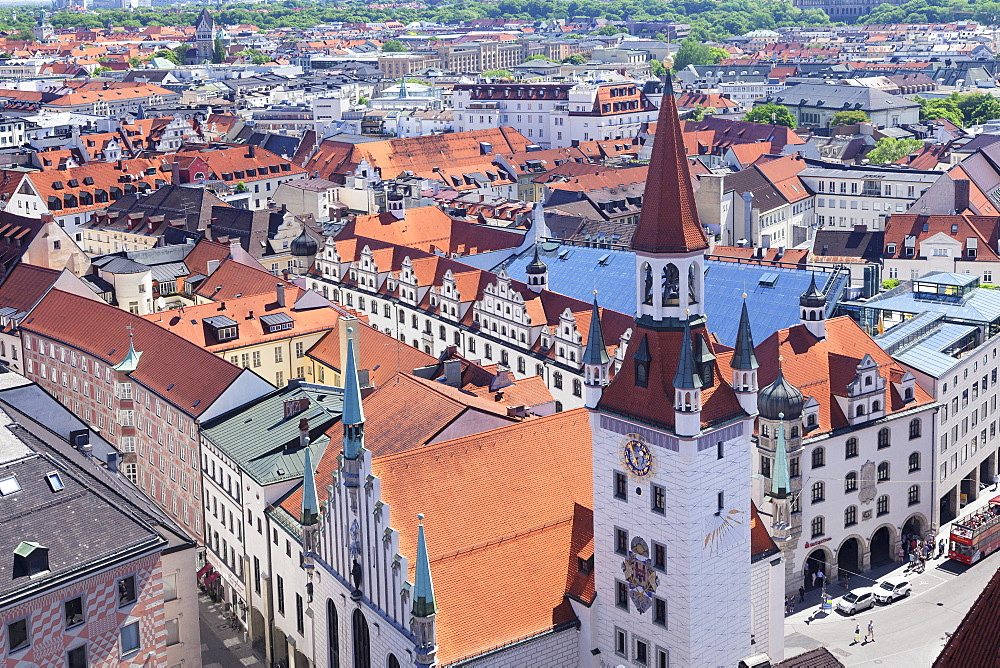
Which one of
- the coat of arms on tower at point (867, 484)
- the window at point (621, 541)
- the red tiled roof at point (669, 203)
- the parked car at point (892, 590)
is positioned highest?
the red tiled roof at point (669, 203)

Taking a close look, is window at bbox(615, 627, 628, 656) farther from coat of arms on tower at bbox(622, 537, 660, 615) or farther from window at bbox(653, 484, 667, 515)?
window at bbox(653, 484, 667, 515)

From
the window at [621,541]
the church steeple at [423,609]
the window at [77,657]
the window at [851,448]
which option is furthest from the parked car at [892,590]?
the window at [77,657]

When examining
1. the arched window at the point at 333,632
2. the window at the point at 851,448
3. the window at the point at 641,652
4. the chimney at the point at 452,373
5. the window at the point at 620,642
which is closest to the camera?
the window at the point at 641,652

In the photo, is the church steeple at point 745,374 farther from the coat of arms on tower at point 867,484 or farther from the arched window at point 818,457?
the coat of arms on tower at point 867,484

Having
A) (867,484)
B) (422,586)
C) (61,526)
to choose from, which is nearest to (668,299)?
(422,586)

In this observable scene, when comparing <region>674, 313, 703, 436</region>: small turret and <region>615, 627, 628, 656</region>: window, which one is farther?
<region>615, 627, 628, 656</region>: window

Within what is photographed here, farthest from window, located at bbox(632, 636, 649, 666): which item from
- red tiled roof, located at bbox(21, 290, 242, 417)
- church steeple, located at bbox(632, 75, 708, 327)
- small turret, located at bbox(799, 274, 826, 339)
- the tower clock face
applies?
red tiled roof, located at bbox(21, 290, 242, 417)
